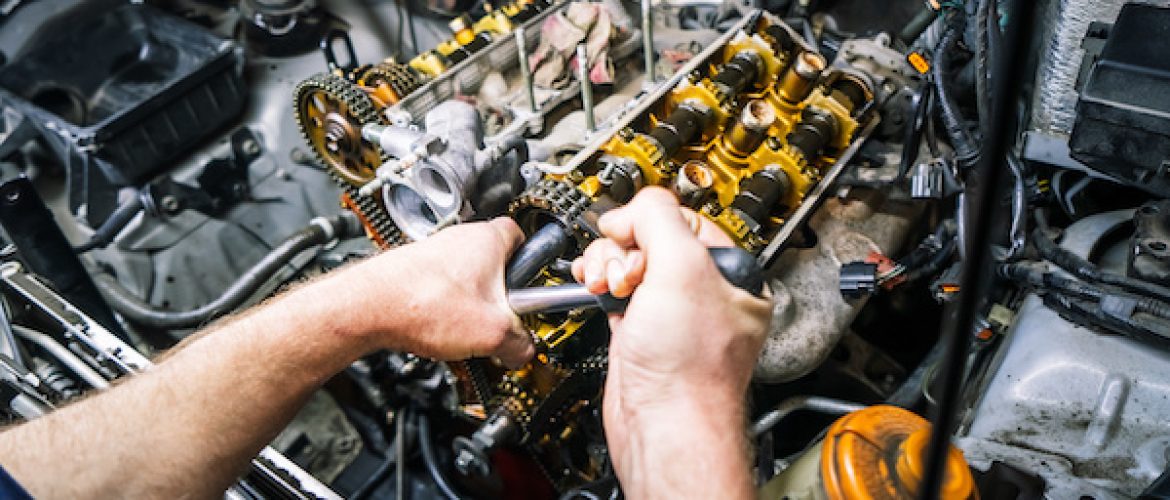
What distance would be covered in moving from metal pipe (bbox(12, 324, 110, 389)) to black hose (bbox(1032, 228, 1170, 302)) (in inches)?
75.8

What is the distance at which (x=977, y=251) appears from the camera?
0.62 metres

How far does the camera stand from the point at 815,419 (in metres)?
2.20

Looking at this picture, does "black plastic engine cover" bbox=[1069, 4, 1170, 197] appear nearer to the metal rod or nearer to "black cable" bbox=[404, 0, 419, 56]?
the metal rod

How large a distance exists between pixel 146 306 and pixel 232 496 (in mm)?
1359

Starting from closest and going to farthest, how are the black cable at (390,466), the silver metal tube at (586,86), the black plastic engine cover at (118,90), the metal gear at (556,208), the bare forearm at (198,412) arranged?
the bare forearm at (198,412) → the metal gear at (556,208) → the silver metal tube at (586,86) → the black cable at (390,466) → the black plastic engine cover at (118,90)

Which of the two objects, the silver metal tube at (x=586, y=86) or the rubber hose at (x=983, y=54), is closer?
the rubber hose at (x=983, y=54)

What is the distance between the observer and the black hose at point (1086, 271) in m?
1.56

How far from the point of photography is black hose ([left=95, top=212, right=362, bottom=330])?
265 centimetres

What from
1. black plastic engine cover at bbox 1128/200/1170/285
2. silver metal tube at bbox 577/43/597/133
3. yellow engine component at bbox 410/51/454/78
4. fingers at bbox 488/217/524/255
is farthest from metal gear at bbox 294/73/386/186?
black plastic engine cover at bbox 1128/200/1170/285

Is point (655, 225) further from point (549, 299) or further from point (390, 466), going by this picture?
point (390, 466)

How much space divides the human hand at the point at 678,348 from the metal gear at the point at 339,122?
1.11m

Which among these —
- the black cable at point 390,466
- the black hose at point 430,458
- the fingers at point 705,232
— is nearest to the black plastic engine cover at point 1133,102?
the fingers at point 705,232

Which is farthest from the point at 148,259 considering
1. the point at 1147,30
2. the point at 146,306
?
the point at 1147,30

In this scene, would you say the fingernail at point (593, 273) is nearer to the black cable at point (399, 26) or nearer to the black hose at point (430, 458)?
the black hose at point (430, 458)
